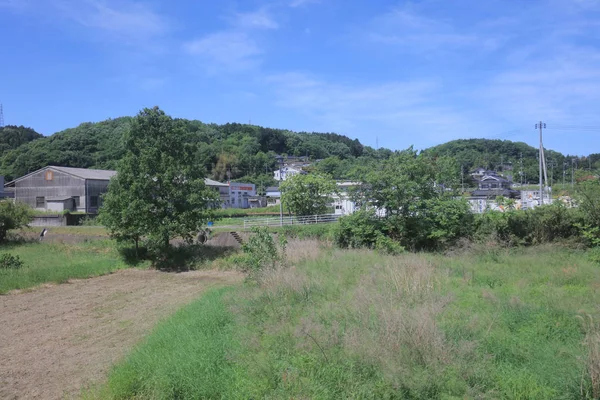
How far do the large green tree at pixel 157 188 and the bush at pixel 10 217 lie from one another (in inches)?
439

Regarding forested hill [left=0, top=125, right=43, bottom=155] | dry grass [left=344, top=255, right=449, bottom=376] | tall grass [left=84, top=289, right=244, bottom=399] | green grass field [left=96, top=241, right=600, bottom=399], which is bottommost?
tall grass [left=84, top=289, right=244, bottom=399]

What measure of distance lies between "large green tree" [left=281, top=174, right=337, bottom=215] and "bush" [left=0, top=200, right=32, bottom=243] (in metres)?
20.0

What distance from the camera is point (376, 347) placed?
567cm

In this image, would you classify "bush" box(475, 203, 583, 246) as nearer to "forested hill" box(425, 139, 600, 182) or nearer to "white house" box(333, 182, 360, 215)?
"white house" box(333, 182, 360, 215)

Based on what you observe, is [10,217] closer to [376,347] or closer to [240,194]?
[376,347]

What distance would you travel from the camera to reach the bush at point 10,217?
30.2 metres

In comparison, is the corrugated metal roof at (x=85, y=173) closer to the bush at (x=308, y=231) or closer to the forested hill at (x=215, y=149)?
the forested hill at (x=215, y=149)

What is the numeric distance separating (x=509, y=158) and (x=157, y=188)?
10514 centimetres

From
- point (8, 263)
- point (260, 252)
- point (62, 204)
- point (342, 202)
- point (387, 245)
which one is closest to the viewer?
point (260, 252)

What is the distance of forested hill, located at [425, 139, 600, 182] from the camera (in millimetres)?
89438

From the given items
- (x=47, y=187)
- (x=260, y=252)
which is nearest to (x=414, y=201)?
(x=260, y=252)

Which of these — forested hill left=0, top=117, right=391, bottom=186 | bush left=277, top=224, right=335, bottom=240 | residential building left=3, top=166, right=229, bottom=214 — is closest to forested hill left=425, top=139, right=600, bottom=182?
forested hill left=0, top=117, right=391, bottom=186

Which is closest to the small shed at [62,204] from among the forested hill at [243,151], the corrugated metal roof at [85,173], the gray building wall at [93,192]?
the gray building wall at [93,192]

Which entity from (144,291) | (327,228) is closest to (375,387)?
(144,291)
